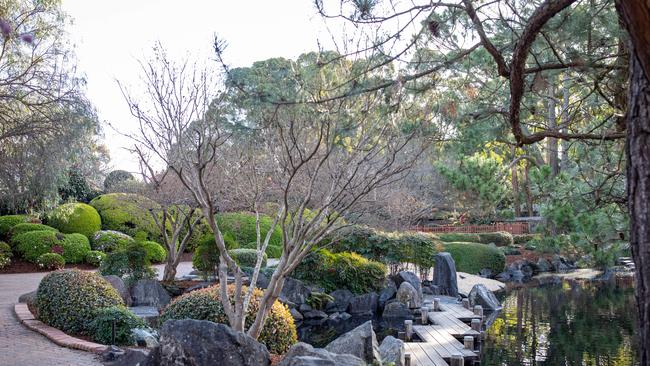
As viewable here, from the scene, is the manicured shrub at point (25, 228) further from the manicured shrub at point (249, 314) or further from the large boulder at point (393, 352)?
the large boulder at point (393, 352)

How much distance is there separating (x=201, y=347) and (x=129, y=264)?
339 inches

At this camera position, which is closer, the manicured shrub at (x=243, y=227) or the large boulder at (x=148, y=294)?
the large boulder at (x=148, y=294)

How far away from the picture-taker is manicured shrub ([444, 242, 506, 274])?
21875mm

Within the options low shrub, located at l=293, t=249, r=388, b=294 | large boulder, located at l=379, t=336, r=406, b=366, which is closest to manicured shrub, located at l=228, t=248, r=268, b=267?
low shrub, located at l=293, t=249, r=388, b=294

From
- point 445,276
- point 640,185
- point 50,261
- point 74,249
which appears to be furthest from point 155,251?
point 640,185

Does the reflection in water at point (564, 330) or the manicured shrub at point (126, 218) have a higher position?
the manicured shrub at point (126, 218)

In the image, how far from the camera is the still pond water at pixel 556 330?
10.0m

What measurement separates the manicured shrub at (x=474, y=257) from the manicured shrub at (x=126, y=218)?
33.2 feet

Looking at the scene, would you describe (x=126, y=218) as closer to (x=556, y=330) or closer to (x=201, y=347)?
(x=556, y=330)

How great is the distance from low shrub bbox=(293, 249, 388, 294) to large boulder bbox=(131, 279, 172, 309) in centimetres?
316

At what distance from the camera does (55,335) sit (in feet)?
27.4

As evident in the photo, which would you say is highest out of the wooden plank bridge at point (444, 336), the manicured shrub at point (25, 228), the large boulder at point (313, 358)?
the manicured shrub at point (25, 228)

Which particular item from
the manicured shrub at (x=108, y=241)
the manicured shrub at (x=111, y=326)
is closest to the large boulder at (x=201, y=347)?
the manicured shrub at (x=111, y=326)

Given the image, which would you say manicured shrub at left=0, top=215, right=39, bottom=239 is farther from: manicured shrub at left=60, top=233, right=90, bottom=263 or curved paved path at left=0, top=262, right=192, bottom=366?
curved paved path at left=0, top=262, right=192, bottom=366
